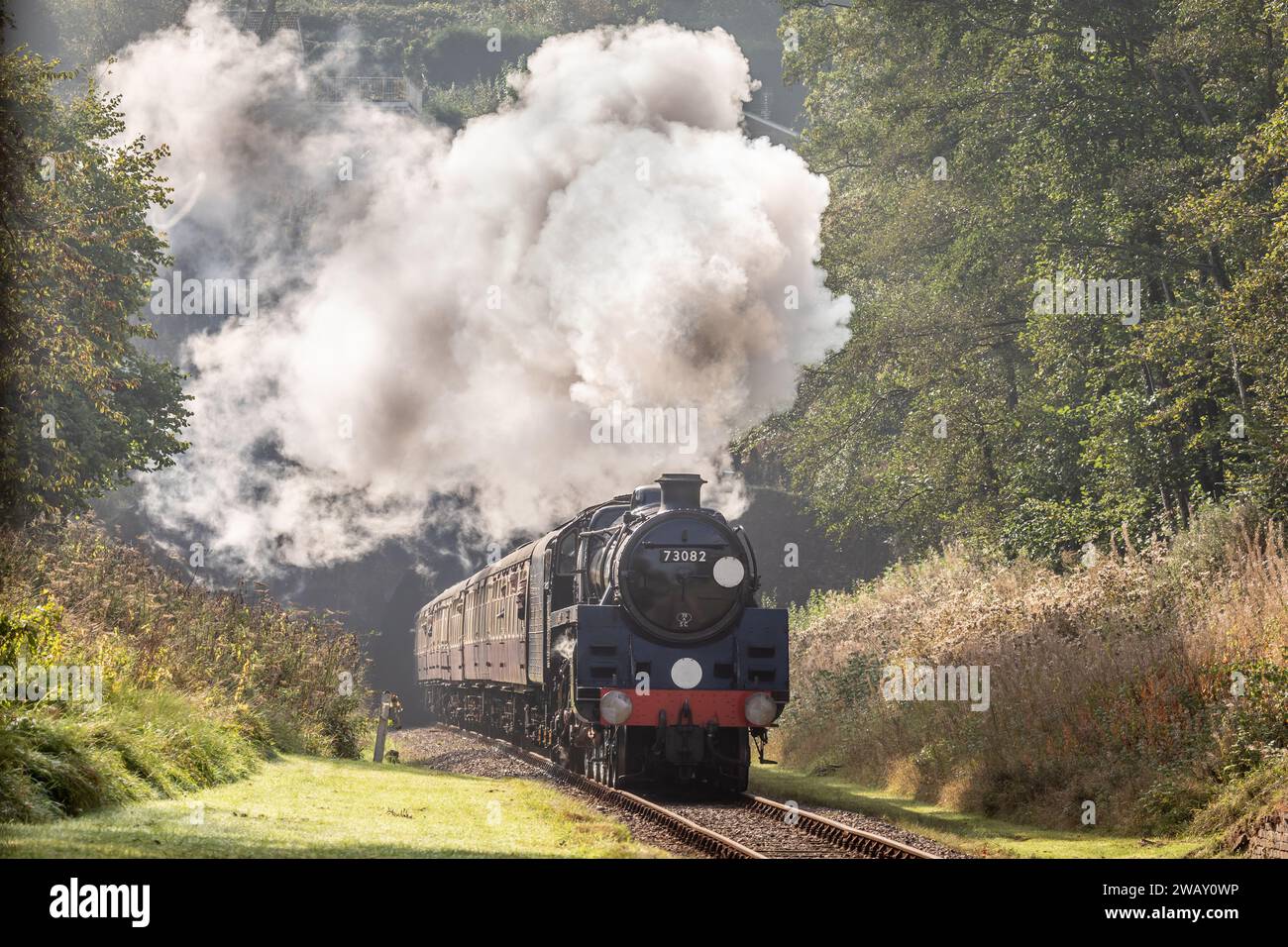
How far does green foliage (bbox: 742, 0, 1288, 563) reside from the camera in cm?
2180

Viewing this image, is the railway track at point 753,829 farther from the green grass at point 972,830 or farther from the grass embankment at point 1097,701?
the grass embankment at point 1097,701

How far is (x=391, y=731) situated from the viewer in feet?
121

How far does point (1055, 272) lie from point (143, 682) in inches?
723

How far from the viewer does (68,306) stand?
84.4ft

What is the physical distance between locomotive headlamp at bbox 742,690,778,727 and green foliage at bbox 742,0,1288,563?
8688 mm

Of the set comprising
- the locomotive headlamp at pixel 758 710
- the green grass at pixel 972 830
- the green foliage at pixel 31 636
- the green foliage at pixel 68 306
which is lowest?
the green grass at pixel 972 830

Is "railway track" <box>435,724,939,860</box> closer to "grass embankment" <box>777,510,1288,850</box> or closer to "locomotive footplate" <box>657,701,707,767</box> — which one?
"locomotive footplate" <box>657,701,707,767</box>

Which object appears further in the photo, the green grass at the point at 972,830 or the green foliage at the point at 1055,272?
the green foliage at the point at 1055,272

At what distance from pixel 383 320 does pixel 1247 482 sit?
62.3 feet

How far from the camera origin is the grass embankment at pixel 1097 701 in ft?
42.7

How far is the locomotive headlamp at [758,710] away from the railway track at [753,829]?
3.21 feet

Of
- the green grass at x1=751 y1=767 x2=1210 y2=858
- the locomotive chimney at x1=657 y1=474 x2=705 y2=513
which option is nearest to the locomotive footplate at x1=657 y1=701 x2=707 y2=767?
the green grass at x1=751 y1=767 x2=1210 y2=858

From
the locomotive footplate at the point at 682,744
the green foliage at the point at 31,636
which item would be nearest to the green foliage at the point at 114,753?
the green foliage at the point at 31,636

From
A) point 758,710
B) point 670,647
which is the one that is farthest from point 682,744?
point 670,647
